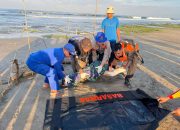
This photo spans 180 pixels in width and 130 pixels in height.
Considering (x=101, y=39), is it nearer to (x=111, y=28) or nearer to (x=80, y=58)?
(x=80, y=58)

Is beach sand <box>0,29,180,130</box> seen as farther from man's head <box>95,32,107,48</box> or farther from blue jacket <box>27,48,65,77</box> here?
man's head <box>95,32,107,48</box>

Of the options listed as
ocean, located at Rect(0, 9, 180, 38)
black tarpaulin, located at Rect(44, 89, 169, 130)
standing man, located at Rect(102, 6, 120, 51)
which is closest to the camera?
black tarpaulin, located at Rect(44, 89, 169, 130)

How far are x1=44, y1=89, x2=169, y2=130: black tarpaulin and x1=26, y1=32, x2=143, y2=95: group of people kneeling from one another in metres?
1.38

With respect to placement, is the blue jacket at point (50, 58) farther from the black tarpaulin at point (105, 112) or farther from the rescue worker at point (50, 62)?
the black tarpaulin at point (105, 112)

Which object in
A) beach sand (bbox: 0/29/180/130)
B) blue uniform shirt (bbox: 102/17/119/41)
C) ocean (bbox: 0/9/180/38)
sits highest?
blue uniform shirt (bbox: 102/17/119/41)

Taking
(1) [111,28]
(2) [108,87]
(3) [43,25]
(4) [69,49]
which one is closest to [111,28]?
(1) [111,28]

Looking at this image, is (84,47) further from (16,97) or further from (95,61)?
(16,97)

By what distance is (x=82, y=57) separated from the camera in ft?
27.1

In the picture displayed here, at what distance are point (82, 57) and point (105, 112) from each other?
3.62 meters

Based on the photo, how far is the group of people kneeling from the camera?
661 centimetres

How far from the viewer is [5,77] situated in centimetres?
868

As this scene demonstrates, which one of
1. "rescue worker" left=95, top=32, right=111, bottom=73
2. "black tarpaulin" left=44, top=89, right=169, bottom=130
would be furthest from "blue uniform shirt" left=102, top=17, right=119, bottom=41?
"black tarpaulin" left=44, top=89, right=169, bottom=130

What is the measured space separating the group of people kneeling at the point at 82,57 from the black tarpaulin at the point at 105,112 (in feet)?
4.52

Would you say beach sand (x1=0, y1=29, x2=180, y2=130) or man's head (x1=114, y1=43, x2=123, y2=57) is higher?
man's head (x1=114, y1=43, x2=123, y2=57)
